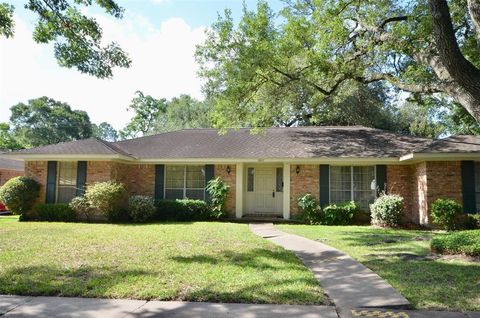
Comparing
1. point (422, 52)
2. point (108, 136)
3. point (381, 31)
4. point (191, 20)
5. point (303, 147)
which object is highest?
point (108, 136)

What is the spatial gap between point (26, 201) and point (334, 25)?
13.5 meters

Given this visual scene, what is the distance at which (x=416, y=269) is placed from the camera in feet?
21.2

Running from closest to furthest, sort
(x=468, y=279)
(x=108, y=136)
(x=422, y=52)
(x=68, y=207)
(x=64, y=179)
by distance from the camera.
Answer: (x=468, y=279)
(x=422, y=52)
(x=68, y=207)
(x=64, y=179)
(x=108, y=136)

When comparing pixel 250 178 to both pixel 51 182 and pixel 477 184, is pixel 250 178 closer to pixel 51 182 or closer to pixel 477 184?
pixel 51 182

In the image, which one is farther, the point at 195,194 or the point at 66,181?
the point at 195,194

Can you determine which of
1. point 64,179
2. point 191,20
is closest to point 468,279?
point 191,20

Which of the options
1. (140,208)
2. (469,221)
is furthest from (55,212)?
(469,221)

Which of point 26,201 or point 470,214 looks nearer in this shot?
point 470,214

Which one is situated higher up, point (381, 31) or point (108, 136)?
point (108, 136)

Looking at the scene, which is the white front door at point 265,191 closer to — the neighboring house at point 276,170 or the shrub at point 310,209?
the neighboring house at point 276,170

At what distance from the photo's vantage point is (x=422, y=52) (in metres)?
9.81

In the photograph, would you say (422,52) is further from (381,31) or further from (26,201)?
(26,201)

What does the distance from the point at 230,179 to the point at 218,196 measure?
105cm

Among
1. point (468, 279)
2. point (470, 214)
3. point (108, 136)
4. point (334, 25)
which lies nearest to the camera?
point (468, 279)
